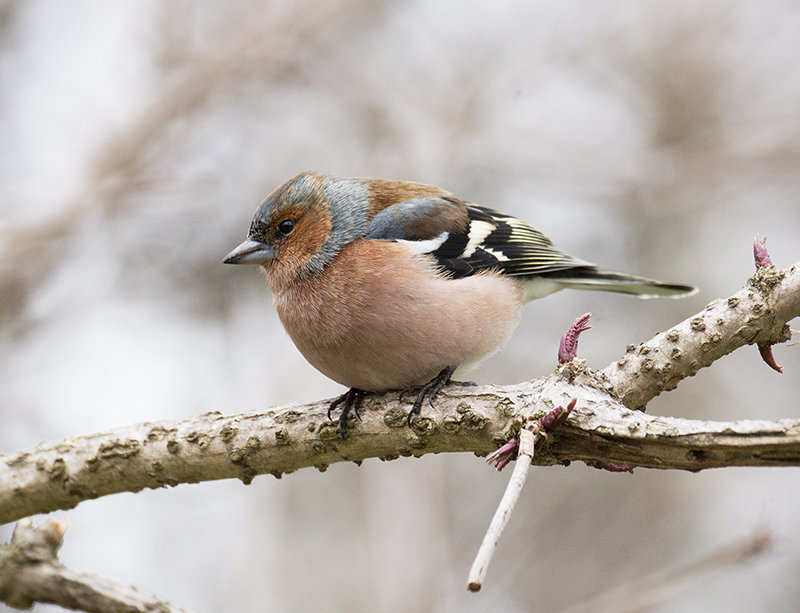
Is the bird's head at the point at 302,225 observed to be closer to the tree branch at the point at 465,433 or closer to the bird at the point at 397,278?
the bird at the point at 397,278

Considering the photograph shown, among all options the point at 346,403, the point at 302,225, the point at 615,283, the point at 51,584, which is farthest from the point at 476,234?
the point at 51,584

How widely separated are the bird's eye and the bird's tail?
1.65 m

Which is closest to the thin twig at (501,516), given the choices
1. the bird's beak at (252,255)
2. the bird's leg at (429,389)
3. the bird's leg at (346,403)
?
the bird's leg at (429,389)

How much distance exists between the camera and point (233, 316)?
8055mm

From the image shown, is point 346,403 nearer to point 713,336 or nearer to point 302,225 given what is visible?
point 302,225

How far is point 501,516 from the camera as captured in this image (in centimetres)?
212

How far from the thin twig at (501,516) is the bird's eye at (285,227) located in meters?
2.35

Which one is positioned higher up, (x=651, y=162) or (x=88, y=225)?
(x=651, y=162)

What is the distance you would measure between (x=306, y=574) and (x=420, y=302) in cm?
483

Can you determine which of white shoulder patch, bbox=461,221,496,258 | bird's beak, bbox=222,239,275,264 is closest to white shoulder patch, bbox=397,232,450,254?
white shoulder patch, bbox=461,221,496,258

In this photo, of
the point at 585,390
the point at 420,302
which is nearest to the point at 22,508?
the point at 420,302

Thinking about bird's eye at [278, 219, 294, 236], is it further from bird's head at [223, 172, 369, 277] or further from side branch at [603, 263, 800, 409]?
side branch at [603, 263, 800, 409]

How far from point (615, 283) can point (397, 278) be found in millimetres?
1518

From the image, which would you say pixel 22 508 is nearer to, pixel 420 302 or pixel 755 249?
pixel 420 302
